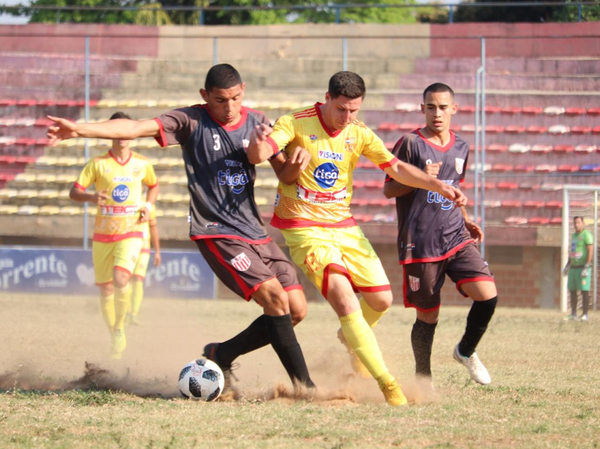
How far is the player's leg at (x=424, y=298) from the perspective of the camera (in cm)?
637

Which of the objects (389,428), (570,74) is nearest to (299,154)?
(389,428)

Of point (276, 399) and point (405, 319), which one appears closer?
point (276, 399)

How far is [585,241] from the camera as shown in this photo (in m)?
14.8

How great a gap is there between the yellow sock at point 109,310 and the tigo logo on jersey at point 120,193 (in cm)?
116

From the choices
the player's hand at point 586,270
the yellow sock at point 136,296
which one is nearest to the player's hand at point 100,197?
the yellow sock at point 136,296

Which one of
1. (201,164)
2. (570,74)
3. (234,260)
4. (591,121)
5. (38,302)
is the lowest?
(38,302)

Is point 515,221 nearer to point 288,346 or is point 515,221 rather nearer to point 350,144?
point 350,144

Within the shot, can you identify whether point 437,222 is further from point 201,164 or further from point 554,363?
point 554,363

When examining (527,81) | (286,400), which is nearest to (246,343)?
(286,400)

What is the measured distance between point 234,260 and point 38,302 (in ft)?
33.8

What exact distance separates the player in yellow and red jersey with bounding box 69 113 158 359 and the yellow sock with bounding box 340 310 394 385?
149 inches

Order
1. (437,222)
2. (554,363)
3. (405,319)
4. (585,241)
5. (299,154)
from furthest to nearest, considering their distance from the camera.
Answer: (585,241) < (405,319) < (554,363) < (437,222) < (299,154)

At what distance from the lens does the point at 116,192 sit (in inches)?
380

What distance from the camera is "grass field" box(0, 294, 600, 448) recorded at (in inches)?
175
